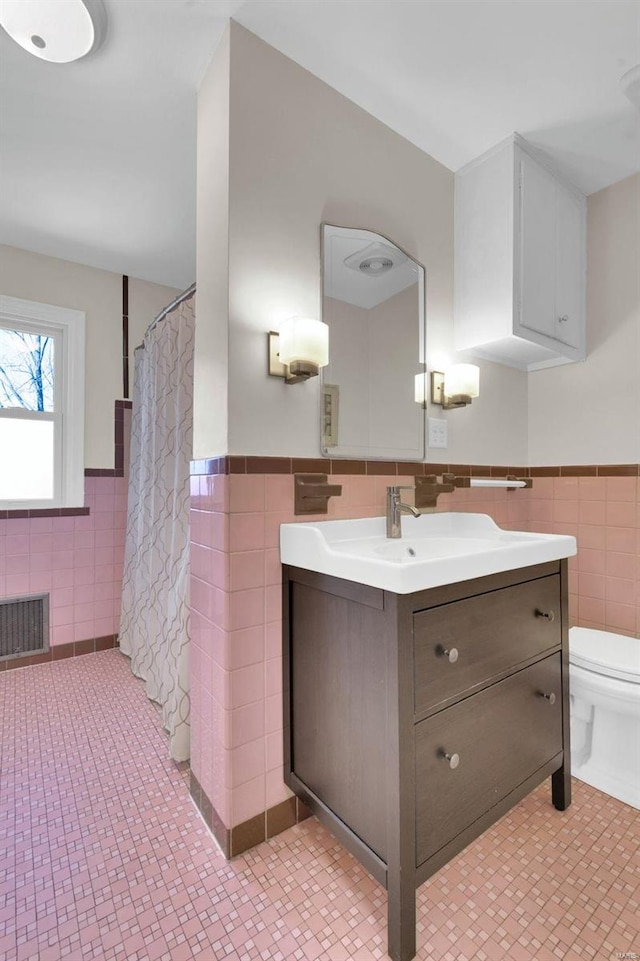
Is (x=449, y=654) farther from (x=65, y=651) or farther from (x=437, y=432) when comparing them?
(x=65, y=651)

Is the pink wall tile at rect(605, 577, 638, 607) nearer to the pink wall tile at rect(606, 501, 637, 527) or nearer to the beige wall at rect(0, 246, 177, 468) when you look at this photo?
the pink wall tile at rect(606, 501, 637, 527)

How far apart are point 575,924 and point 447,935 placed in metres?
0.31

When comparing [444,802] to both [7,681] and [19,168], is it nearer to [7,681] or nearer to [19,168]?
[7,681]

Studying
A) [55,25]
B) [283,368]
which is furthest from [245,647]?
[55,25]

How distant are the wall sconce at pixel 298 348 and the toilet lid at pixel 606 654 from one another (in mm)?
1380

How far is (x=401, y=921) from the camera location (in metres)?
0.93

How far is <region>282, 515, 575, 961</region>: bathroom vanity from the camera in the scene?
950mm

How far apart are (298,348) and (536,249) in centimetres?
129

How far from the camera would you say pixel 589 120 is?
1.65 metres

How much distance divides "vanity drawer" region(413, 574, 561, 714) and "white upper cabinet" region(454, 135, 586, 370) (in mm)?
1059

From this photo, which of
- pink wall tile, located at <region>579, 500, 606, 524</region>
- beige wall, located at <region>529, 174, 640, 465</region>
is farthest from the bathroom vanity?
beige wall, located at <region>529, 174, 640, 465</region>

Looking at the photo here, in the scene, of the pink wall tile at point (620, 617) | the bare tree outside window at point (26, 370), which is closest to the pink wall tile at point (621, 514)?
the pink wall tile at point (620, 617)

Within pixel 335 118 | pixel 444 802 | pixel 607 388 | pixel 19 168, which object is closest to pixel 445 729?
pixel 444 802

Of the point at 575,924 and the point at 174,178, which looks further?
the point at 174,178
